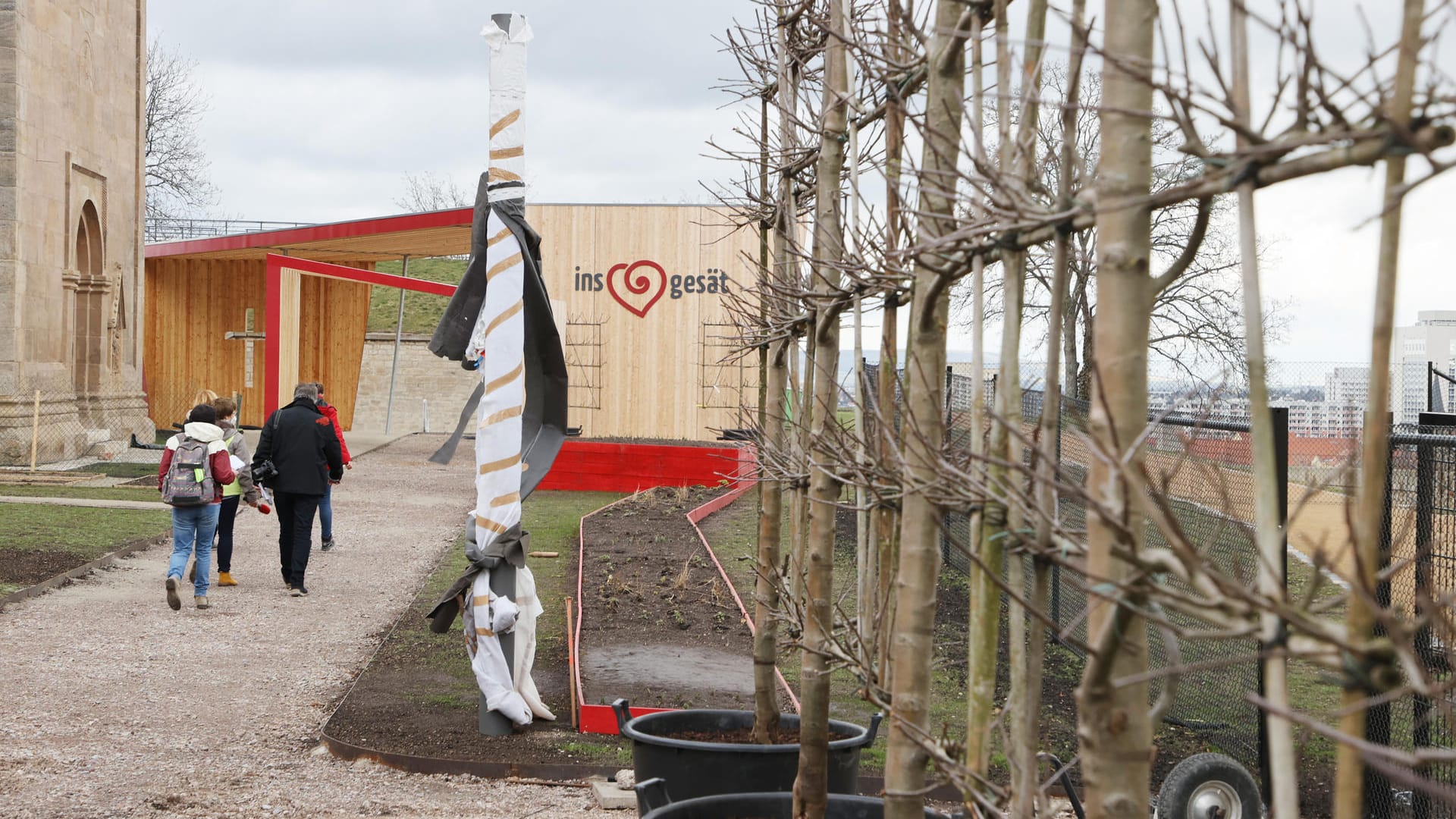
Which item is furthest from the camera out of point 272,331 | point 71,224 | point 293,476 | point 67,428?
point 272,331

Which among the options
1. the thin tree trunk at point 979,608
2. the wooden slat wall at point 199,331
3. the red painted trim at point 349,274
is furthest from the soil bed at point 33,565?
the wooden slat wall at point 199,331

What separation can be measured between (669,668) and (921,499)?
19.2ft

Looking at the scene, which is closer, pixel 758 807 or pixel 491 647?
pixel 758 807

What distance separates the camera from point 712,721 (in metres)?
5.68

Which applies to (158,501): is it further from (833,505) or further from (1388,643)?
(1388,643)

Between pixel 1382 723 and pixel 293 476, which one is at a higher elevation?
pixel 293 476

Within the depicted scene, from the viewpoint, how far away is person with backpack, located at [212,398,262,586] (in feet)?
37.6

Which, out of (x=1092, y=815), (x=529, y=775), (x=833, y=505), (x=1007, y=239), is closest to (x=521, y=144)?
(x=529, y=775)

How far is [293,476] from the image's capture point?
12.0m

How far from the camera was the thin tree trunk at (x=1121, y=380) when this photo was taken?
1.91 m

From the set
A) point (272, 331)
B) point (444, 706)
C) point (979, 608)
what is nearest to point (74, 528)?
point (444, 706)

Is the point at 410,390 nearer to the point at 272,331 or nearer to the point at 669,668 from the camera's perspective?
the point at 272,331

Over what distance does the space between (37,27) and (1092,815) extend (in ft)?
87.5

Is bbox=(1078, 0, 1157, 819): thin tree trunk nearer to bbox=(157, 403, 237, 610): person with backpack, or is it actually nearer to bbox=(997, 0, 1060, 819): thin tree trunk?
bbox=(997, 0, 1060, 819): thin tree trunk
